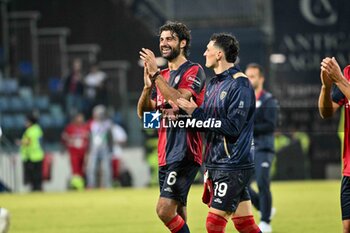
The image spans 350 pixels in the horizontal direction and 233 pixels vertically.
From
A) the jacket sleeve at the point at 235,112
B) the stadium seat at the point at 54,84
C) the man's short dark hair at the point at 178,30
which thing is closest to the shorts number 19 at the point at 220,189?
the jacket sleeve at the point at 235,112

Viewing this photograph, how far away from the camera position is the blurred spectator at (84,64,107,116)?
27297mm

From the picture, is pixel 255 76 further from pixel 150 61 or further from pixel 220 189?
pixel 220 189

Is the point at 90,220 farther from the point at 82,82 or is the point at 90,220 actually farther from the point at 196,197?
the point at 82,82

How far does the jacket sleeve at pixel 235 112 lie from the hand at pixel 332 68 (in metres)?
0.89

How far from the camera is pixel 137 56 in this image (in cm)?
2705

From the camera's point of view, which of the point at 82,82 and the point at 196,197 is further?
the point at 82,82

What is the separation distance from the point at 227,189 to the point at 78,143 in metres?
18.3

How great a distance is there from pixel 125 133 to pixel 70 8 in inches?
165

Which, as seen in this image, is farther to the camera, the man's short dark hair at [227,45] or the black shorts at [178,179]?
the black shorts at [178,179]

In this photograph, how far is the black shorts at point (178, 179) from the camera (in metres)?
8.88

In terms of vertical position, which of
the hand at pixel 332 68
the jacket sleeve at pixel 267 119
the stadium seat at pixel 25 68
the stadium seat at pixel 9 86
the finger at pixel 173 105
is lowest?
the stadium seat at pixel 9 86

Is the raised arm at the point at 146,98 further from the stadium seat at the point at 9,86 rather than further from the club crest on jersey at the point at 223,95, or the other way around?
the stadium seat at the point at 9,86

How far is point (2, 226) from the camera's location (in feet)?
27.2

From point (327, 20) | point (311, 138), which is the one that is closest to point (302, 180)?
point (311, 138)
